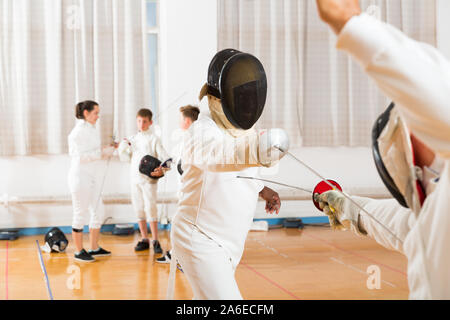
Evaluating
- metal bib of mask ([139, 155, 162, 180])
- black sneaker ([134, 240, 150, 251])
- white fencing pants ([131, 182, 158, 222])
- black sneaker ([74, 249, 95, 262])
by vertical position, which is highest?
metal bib of mask ([139, 155, 162, 180])

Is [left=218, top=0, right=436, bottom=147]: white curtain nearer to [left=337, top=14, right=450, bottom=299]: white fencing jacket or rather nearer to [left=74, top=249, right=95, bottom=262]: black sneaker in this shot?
[left=74, top=249, right=95, bottom=262]: black sneaker

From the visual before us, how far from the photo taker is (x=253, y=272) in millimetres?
3775

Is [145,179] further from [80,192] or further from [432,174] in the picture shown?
[432,174]

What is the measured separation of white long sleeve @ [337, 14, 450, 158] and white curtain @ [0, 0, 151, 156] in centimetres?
477

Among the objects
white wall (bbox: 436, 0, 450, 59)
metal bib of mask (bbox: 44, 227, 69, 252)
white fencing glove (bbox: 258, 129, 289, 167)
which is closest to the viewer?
white fencing glove (bbox: 258, 129, 289, 167)

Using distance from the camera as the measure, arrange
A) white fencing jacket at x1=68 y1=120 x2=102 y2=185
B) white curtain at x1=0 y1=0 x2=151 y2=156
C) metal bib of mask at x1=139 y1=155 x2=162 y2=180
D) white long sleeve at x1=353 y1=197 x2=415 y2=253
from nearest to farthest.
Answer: white long sleeve at x1=353 y1=197 x2=415 y2=253
metal bib of mask at x1=139 y1=155 x2=162 y2=180
white fencing jacket at x1=68 y1=120 x2=102 y2=185
white curtain at x1=0 y1=0 x2=151 y2=156

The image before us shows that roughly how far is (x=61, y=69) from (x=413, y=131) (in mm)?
5029

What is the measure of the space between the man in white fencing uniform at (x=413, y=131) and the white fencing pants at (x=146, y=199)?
3.40 metres

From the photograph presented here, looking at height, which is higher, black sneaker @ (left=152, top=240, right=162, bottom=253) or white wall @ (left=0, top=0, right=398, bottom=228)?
white wall @ (left=0, top=0, right=398, bottom=228)

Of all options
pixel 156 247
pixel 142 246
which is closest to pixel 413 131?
pixel 156 247

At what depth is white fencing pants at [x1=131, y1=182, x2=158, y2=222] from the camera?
436 centimetres

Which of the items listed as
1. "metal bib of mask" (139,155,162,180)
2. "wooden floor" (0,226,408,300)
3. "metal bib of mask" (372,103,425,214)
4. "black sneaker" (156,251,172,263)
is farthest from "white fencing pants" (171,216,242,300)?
"black sneaker" (156,251,172,263)
